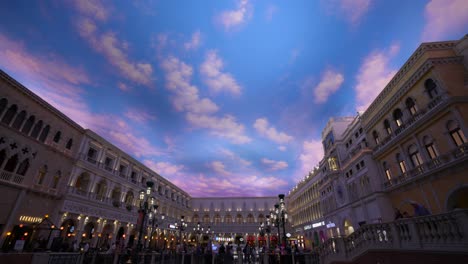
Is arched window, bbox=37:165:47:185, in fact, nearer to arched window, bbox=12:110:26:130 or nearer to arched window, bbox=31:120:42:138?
arched window, bbox=31:120:42:138

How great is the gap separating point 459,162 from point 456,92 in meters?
4.25

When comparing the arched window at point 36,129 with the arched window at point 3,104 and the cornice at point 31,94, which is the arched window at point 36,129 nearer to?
the cornice at point 31,94

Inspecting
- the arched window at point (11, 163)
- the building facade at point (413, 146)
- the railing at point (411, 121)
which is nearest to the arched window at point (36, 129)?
the arched window at point (11, 163)

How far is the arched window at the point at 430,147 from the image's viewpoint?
14.1 meters

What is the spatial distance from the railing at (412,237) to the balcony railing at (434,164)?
7.55 m

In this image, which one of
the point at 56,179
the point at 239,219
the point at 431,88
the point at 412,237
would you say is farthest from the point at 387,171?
the point at 239,219

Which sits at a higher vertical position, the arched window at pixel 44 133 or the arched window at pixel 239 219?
the arched window at pixel 44 133

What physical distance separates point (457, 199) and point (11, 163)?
3154 centimetres

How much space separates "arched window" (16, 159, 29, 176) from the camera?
690 inches

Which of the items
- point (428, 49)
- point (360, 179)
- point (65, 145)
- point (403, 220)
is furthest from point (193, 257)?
point (428, 49)

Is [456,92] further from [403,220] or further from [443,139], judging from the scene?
[403,220]

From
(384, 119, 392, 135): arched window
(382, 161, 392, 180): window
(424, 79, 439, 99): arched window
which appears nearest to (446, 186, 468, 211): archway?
(424, 79, 439, 99): arched window

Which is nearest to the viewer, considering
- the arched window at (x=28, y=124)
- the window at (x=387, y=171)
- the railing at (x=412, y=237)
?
the railing at (x=412, y=237)

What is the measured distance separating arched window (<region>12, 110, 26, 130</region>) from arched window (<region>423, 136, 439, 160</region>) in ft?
102
